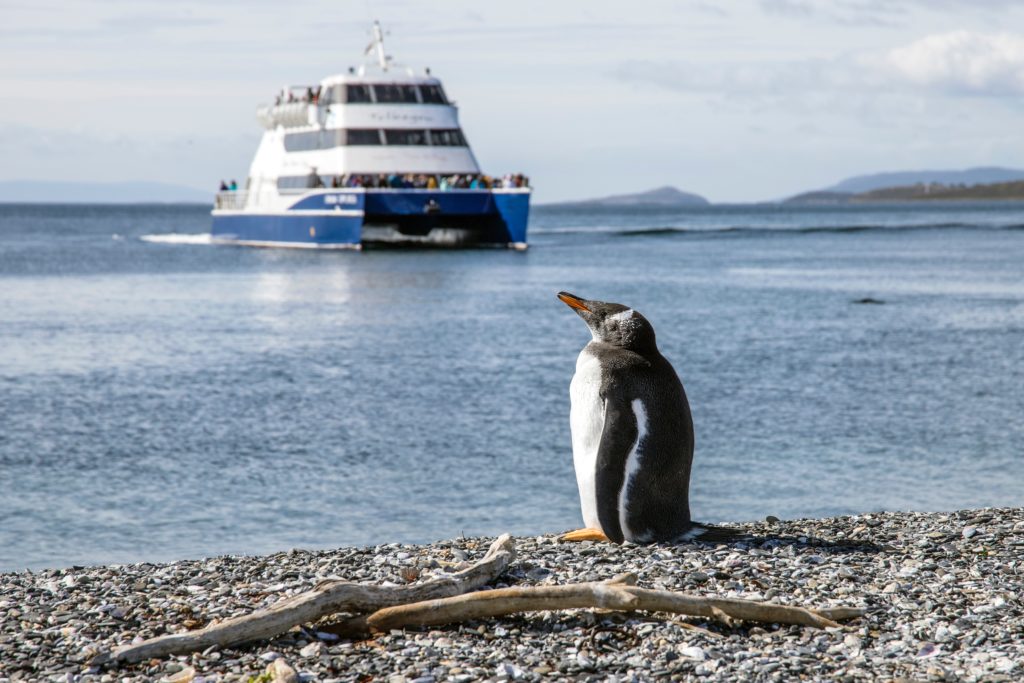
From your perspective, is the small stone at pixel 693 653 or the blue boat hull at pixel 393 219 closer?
the small stone at pixel 693 653

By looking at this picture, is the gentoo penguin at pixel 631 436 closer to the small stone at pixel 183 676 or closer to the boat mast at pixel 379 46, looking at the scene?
the small stone at pixel 183 676

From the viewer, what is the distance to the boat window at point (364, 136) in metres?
51.1

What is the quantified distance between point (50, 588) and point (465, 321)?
79.7ft

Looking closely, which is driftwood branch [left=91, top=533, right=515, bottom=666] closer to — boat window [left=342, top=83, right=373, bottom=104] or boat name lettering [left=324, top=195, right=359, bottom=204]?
boat name lettering [left=324, top=195, right=359, bottom=204]

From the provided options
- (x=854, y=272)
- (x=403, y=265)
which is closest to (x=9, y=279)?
(x=403, y=265)

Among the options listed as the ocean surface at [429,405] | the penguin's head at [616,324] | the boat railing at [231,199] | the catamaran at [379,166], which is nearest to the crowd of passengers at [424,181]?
the catamaran at [379,166]

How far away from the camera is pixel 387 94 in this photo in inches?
2026

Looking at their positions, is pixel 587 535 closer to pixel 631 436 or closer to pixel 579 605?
pixel 631 436

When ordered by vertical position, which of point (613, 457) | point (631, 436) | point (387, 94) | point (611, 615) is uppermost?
point (387, 94)

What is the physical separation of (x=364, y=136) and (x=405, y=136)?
1657 mm

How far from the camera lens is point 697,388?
19844 millimetres

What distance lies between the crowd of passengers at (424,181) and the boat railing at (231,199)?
12.3 m

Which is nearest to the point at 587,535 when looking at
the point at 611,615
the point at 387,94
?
the point at 611,615

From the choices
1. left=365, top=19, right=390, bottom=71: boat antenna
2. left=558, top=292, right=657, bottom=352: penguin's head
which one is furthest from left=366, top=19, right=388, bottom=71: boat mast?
left=558, top=292, right=657, bottom=352: penguin's head
